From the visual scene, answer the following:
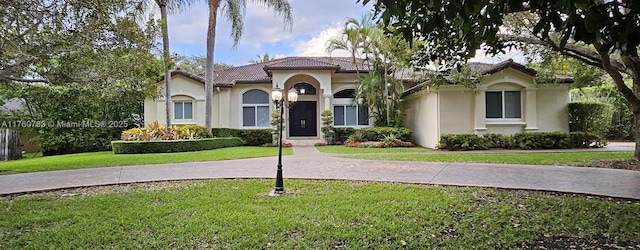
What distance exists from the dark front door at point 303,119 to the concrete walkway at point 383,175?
11408 mm

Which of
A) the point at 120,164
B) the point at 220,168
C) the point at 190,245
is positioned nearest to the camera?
the point at 190,245

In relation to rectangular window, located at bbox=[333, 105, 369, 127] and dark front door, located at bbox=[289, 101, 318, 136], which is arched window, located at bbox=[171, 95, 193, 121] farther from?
rectangular window, located at bbox=[333, 105, 369, 127]

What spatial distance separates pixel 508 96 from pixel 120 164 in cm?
1653

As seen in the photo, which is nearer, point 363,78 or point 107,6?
point 107,6

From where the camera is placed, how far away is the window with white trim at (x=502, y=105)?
1605 centimetres

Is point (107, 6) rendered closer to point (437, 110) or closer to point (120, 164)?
point (120, 164)

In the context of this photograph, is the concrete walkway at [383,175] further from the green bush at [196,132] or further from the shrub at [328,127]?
the shrub at [328,127]

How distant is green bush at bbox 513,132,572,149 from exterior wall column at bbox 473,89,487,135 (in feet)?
5.36

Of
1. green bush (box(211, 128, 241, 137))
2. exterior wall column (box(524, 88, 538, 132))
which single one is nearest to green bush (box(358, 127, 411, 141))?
exterior wall column (box(524, 88, 538, 132))

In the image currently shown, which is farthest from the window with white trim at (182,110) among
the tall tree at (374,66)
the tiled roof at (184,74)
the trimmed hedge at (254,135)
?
the tall tree at (374,66)

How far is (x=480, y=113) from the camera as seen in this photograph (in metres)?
15.6

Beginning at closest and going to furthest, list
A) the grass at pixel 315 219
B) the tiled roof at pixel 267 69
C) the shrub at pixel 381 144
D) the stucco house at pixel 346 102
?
the grass at pixel 315 219, the stucco house at pixel 346 102, the shrub at pixel 381 144, the tiled roof at pixel 267 69

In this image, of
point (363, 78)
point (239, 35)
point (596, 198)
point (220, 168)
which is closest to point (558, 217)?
point (596, 198)

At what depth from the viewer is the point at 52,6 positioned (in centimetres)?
710
